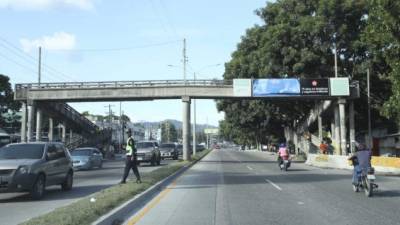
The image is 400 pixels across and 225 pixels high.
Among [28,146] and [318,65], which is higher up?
[318,65]

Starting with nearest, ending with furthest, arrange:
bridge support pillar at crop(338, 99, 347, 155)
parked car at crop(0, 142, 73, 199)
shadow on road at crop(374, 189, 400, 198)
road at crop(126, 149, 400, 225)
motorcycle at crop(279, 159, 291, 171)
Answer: road at crop(126, 149, 400, 225) < parked car at crop(0, 142, 73, 199) < shadow on road at crop(374, 189, 400, 198) < motorcycle at crop(279, 159, 291, 171) < bridge support pillar at crop(338, 99, 347, 155)

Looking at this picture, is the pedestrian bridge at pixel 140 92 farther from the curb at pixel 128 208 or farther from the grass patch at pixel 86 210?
the grass patch at pixel 86 210

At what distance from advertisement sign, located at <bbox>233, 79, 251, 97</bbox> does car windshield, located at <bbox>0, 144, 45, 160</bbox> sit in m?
30.1

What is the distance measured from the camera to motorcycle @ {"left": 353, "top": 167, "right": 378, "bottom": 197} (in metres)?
Result: 16.6

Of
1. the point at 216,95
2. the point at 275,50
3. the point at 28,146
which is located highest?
the point at 275,50

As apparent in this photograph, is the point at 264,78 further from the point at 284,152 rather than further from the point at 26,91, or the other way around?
the point at 26,91

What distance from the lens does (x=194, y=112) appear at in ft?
246

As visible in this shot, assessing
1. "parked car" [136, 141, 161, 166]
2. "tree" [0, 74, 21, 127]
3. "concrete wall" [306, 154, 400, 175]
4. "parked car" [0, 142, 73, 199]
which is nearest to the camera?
"parked car" [0, 142, 73, 199]

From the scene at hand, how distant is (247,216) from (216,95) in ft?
119

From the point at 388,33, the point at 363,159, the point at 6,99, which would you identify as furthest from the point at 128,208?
the point at 6,99

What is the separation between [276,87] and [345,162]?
1313 centimetres

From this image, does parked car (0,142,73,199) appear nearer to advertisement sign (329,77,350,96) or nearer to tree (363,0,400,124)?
tree (363,0,400,124)

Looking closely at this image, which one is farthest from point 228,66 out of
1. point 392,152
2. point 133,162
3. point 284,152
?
point 133,162

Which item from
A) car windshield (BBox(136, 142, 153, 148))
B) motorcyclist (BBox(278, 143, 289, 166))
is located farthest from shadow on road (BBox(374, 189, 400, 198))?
car windshield (BBox(136, 142, 153, 148))
